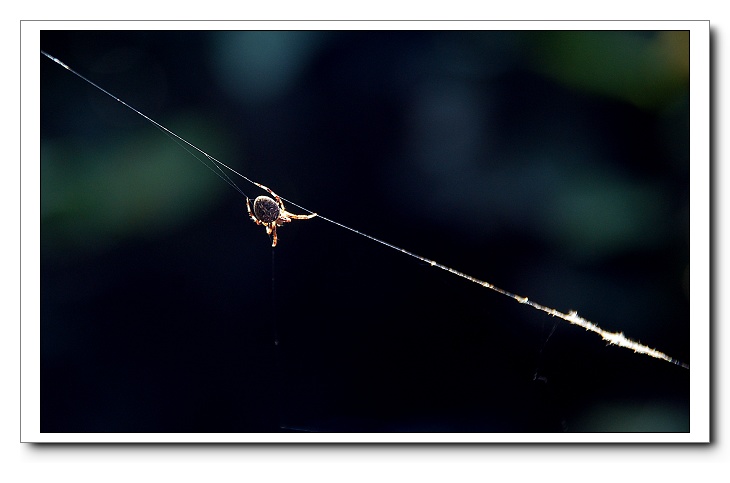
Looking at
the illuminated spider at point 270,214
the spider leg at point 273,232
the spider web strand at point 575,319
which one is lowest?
the spider web strand at point 575,319

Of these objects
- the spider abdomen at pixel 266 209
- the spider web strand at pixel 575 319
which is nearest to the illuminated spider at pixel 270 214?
the spider abdomen at pixel 266 209

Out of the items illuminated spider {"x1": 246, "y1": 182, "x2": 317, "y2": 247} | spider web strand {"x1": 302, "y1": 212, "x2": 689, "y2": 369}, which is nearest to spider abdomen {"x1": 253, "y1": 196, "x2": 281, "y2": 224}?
illuminated spider {"x1": 246, "y1": 182, "x2": 317, "y2": 247}

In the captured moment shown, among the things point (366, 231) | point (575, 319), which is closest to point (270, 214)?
point (366, 231)

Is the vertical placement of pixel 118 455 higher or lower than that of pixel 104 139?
lower

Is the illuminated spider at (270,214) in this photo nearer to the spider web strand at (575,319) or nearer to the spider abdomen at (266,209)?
the spider abdomen at (266,209)

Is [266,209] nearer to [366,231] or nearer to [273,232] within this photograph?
[273,232]

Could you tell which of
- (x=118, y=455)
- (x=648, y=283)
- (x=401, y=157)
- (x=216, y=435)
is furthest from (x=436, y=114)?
(x=118, y=455)

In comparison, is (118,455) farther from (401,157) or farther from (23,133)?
(401,157)

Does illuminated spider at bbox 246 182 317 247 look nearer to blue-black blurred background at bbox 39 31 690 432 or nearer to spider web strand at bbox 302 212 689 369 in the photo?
blue-black blurred background at bbox 39 31 690 432
